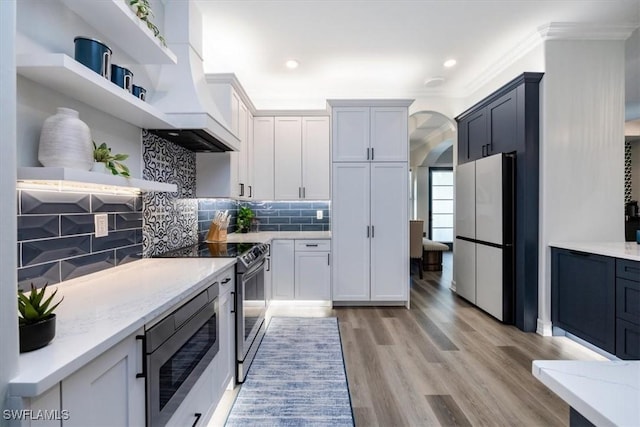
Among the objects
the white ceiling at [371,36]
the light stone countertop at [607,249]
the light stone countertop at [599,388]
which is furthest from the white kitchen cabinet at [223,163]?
the light stone countertop at [607,249]

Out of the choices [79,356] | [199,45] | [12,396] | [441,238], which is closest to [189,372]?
[79,356]

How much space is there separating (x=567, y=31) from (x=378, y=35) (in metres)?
1.80

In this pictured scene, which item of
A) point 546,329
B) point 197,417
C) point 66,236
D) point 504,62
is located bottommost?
point 546,329

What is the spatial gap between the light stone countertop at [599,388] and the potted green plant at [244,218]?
3.81 metres

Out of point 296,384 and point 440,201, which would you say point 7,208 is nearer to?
point 296,384

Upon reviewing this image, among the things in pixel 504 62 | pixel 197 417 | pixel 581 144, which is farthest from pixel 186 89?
pixel 581 144

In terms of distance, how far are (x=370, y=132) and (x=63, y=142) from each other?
3.14 metres

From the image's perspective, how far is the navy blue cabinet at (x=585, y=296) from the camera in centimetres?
244

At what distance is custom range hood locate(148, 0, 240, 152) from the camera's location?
2.18 meters

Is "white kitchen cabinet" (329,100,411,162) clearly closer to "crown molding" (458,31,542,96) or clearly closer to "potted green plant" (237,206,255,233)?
"crown molding" (458,31,542,96)

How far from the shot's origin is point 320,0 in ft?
8.43

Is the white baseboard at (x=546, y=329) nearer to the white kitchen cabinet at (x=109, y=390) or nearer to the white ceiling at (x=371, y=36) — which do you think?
the white ceiling at (x=371, y=36)

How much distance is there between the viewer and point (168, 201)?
2623 mm

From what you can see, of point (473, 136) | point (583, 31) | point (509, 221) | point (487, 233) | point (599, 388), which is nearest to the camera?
point (599, 388)
